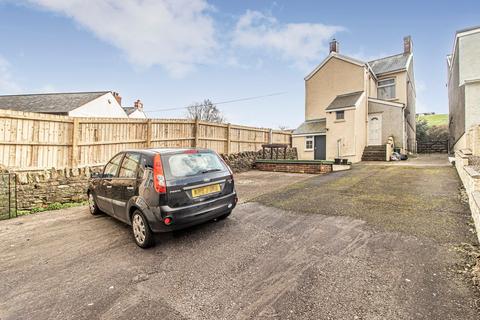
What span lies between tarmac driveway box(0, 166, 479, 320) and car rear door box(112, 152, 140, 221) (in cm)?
49

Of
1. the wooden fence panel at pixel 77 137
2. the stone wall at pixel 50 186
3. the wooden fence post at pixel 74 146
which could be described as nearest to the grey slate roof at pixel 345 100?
the wooden fence panel at pixel 77 137

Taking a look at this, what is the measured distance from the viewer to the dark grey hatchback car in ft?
11.0

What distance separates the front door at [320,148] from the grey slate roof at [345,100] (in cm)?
239

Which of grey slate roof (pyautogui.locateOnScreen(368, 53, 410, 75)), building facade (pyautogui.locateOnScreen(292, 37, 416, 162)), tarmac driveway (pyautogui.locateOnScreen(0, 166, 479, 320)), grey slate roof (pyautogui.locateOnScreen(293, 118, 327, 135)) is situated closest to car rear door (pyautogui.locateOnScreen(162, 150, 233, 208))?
tarmac driveway (pyautogui.locateOnScreen(0, 166, 479, 320))

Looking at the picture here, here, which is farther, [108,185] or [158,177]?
[108,185]

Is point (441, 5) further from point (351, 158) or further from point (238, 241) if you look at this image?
point (238, 241)

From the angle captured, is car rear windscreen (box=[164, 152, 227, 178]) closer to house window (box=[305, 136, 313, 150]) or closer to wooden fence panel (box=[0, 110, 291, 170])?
wooden fence panel (box=[0, 110, 291, 170])

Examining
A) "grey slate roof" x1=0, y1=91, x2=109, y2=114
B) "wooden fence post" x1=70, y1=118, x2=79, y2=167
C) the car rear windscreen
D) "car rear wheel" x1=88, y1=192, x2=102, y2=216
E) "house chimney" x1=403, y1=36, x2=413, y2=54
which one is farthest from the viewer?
"house chimney" x1=403, y1=36, x2=413, y2=54

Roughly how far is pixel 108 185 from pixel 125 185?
791mm

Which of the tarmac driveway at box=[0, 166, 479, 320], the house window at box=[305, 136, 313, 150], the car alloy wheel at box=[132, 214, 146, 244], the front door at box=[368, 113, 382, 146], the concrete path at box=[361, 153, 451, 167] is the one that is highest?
the front door at box=[368, 113, 382, 146]

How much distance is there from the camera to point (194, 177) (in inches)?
145

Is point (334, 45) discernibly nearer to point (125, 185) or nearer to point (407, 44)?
point (407, 44)

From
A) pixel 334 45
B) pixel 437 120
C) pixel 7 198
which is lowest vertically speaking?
pixel 7 198

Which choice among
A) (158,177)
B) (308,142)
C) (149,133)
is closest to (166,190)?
(158,177)
